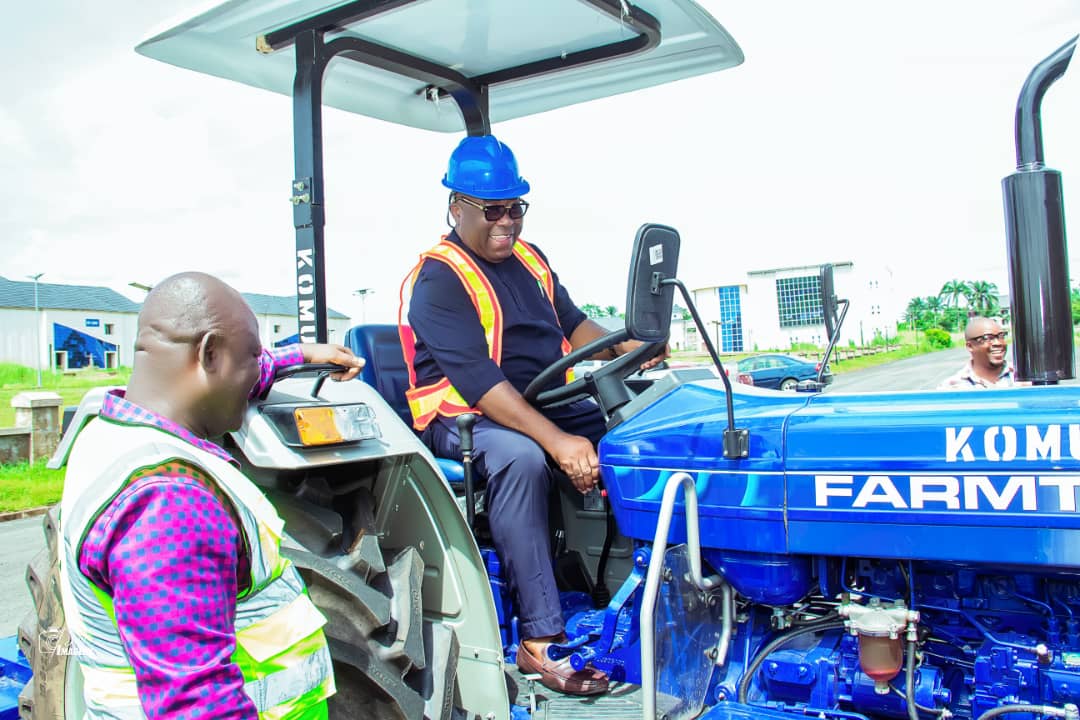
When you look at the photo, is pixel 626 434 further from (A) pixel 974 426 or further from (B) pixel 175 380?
(B) pixel 175 380

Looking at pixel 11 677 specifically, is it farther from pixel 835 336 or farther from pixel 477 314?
pixel 835 336

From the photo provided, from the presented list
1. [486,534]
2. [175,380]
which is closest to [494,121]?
[486,534]

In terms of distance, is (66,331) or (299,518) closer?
(299,518)

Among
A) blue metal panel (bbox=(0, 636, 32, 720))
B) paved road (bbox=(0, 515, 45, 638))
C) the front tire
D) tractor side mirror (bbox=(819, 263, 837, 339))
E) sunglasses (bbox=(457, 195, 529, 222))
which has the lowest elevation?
paved road (bbox=(0, 515, 45, 638))

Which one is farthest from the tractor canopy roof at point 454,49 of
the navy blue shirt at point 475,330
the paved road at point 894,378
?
the paved road at point 894,378

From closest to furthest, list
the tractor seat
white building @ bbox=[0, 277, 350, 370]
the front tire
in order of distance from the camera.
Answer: the front tire → the tractor seat → white building @ bbox=[0, 277, 350, 370]

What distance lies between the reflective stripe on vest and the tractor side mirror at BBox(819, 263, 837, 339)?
186 cm

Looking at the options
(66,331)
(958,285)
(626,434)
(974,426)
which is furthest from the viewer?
(958,285)

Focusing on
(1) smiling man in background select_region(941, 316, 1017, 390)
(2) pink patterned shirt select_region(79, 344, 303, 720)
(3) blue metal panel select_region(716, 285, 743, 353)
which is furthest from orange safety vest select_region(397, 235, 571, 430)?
(3) blue metal panel select_region(716, 285, 743, 353)

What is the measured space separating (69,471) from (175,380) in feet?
0.65

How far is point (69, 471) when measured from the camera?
1.24 metres

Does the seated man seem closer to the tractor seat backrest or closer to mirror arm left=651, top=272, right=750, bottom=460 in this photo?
mirror arm left=651, top=272, right=750, bottom=460

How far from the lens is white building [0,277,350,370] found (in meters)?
55.7

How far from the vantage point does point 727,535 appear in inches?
85.7
